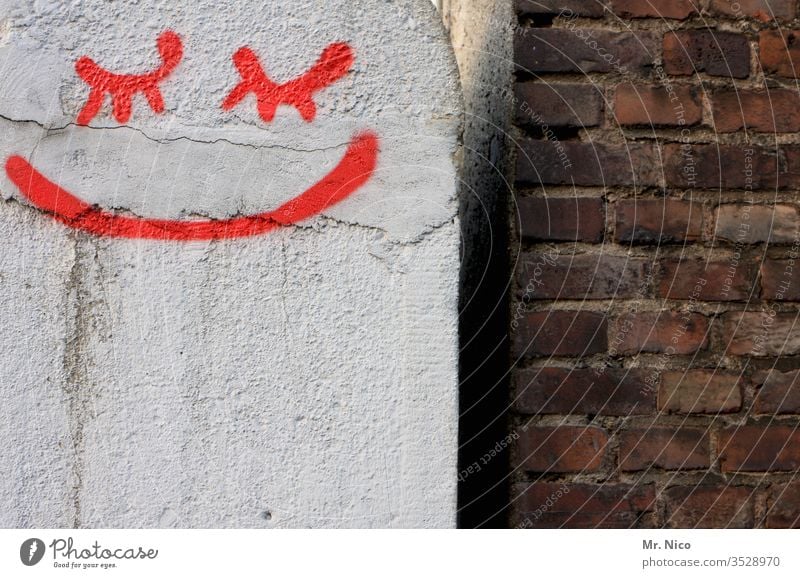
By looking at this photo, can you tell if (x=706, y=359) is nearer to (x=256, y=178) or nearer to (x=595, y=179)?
(x=595, y=179)

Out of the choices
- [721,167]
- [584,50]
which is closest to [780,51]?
[721,167]

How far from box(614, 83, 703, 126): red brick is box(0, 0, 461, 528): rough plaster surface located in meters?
0.29

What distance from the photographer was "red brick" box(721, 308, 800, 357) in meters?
1.28

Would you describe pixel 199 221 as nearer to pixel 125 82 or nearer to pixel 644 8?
pixel 125 82

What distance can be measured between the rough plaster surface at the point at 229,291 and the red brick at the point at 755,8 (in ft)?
1.57

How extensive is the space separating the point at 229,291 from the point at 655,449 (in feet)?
2.35

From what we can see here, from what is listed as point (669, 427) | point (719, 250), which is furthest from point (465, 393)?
point (719, 250)

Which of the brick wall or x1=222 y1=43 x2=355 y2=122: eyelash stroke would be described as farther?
the brick wall

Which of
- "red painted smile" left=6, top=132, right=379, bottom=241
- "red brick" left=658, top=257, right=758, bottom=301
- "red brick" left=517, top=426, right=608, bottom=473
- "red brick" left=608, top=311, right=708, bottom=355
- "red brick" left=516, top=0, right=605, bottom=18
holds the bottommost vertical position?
"red brick" left=517, top=426, right=608, bottom=473

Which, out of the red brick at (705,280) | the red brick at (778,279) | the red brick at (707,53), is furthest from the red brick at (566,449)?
the red brick at (707,53)

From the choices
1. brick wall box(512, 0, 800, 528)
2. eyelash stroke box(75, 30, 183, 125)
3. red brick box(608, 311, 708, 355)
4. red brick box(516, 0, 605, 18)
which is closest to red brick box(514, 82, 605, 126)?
brick wall box(512, 0, 800, 528)

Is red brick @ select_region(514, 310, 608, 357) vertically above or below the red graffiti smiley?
below

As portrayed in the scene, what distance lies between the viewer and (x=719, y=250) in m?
1.28

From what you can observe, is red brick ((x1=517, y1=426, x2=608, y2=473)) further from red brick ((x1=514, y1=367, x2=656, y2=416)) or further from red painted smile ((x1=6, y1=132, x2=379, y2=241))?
red painted smile ((x1=6, y1=132, x2=379, y2=241))
